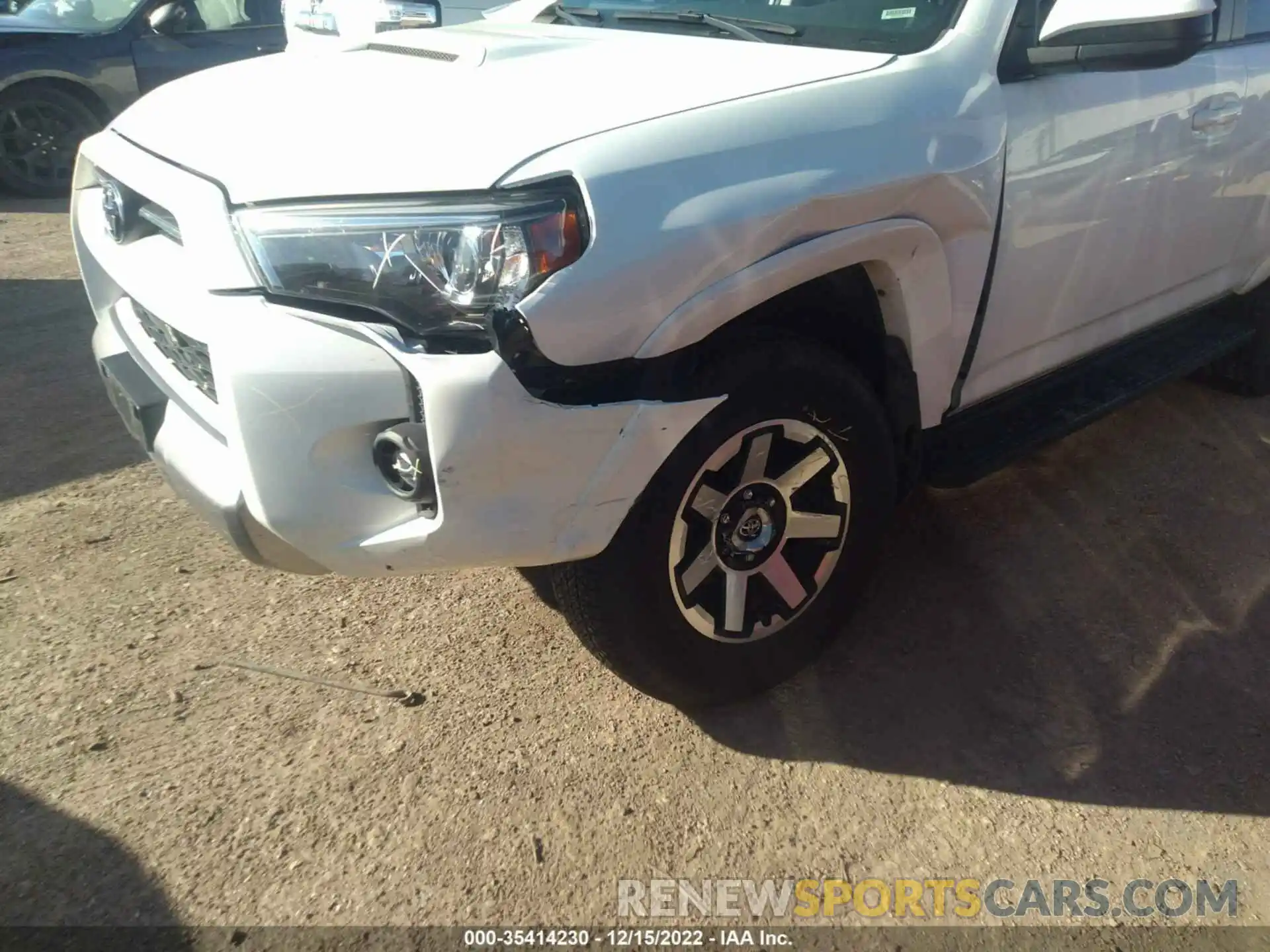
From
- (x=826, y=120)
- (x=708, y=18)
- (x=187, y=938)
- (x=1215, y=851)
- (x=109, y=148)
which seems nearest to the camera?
(x=187, y=938)

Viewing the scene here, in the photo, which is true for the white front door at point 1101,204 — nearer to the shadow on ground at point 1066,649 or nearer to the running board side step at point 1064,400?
the running board side step at point 1064,400

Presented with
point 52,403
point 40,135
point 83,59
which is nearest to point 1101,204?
point 52,403

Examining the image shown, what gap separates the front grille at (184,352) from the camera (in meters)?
1.88

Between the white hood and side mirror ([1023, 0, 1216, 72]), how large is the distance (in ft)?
1.48

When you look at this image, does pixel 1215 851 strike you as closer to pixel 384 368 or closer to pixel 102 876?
pixel 384 368

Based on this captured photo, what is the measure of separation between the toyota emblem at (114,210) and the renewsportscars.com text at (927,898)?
1.74 meters

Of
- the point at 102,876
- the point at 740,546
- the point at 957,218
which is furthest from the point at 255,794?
the point at 957,218

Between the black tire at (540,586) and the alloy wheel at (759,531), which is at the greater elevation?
the alloy wheel at (759,531)

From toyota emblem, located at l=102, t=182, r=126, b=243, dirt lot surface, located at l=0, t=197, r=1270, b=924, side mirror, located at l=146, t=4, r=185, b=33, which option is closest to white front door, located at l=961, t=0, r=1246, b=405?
dirt lot surface, located at l=0, t=197, r=1270, b=924

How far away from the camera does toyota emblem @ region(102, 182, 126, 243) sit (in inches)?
83.9

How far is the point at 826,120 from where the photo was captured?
193cm

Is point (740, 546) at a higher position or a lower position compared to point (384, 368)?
lower

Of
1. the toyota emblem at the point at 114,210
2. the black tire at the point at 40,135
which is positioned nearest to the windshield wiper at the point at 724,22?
the toyota emblem at the point at 114,210

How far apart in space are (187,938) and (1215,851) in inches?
80.1
